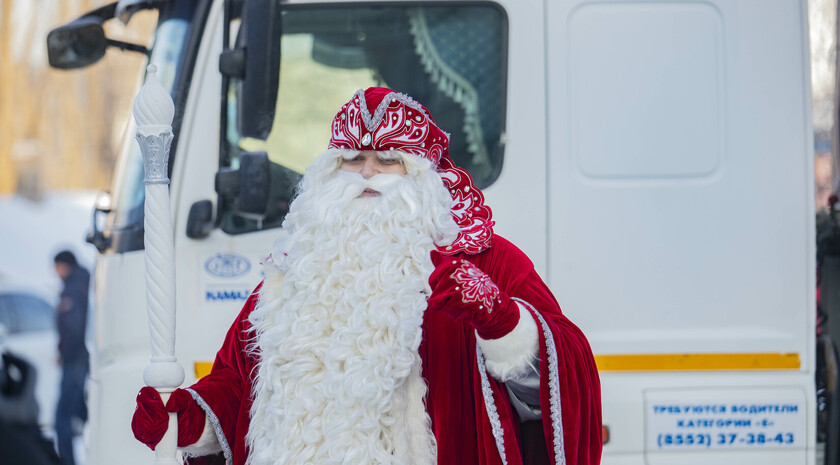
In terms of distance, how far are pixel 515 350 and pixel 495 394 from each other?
0.17 m

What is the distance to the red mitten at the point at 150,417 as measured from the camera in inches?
85.0

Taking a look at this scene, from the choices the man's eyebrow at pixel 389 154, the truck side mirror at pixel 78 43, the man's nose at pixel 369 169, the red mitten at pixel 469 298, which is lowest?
the red mitten at pixel 469 298

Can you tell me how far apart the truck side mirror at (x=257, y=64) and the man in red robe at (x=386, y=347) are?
2.20ft

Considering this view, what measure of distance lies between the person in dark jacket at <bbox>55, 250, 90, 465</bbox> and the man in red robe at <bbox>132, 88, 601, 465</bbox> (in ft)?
16.8

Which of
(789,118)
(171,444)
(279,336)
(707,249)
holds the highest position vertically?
(789,118)

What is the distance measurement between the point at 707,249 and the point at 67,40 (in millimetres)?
2561

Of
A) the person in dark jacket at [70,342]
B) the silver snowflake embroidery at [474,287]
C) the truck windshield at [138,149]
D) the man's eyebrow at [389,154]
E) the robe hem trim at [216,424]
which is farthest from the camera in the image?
the person in dark jacket at [70,342]

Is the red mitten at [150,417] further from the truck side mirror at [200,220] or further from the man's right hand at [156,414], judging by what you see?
the truck side mirror at [200,220]

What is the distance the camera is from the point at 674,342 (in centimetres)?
323

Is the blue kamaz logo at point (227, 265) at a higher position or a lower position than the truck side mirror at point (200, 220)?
lower

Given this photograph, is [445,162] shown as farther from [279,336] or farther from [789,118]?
[789,118]

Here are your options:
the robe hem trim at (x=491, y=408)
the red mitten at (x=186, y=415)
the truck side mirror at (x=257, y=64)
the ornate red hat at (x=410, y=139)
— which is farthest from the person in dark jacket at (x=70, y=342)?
the robe hem trim at (x=491, y=408)

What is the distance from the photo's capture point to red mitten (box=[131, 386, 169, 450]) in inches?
85.0

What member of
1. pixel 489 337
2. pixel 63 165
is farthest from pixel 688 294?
pixel 63 165
